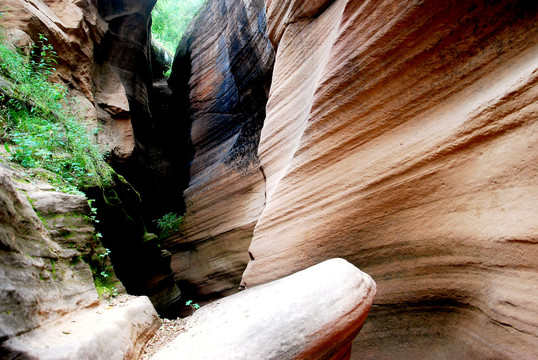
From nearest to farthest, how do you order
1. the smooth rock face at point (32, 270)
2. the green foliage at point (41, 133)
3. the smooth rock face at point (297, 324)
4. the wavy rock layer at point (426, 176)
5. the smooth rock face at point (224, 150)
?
1. the smooth rock face at point (32, 270)
2. the smooth rock face at point (297, 324)
3. the wavy rock layer at point (426, 176)
4. the green foliage at point (41, 133)
5. the smooth rock face at point (224, 150)

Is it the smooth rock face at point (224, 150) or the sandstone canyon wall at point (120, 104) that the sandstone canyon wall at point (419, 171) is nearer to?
the smooth rock face at point (224, 150)

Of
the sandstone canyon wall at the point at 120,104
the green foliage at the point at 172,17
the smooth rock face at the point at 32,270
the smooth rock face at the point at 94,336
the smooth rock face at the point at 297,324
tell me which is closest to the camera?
the smooth rock face at the point at 94,336

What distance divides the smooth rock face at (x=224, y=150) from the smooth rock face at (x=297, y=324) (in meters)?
4.97

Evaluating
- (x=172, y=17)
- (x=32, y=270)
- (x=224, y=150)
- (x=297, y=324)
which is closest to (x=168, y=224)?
(x=224, y=150)

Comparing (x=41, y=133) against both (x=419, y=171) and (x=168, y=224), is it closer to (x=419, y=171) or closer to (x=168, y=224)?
(x=419, y=171)

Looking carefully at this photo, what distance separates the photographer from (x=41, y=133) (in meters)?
4.12

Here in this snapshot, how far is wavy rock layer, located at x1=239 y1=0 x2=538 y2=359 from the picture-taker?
1949mm

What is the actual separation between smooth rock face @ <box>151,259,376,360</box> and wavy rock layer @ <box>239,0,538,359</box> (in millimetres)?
827

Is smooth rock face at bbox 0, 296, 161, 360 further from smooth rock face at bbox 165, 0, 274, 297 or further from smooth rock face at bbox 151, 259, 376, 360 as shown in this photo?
smooth rock face at bbox 165, 0, 274, 297

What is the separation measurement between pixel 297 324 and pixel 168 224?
28.0ft

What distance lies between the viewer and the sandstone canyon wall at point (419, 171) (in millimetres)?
1961

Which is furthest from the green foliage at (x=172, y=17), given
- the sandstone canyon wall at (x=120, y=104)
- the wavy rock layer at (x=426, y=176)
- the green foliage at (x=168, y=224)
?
the wavy rock layer at (x=426, y=176)

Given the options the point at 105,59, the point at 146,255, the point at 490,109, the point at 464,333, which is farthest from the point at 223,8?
the point at 464,333

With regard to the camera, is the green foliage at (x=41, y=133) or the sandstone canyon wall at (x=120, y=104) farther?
the sandstone canyon wall at (x=120, y=104)
